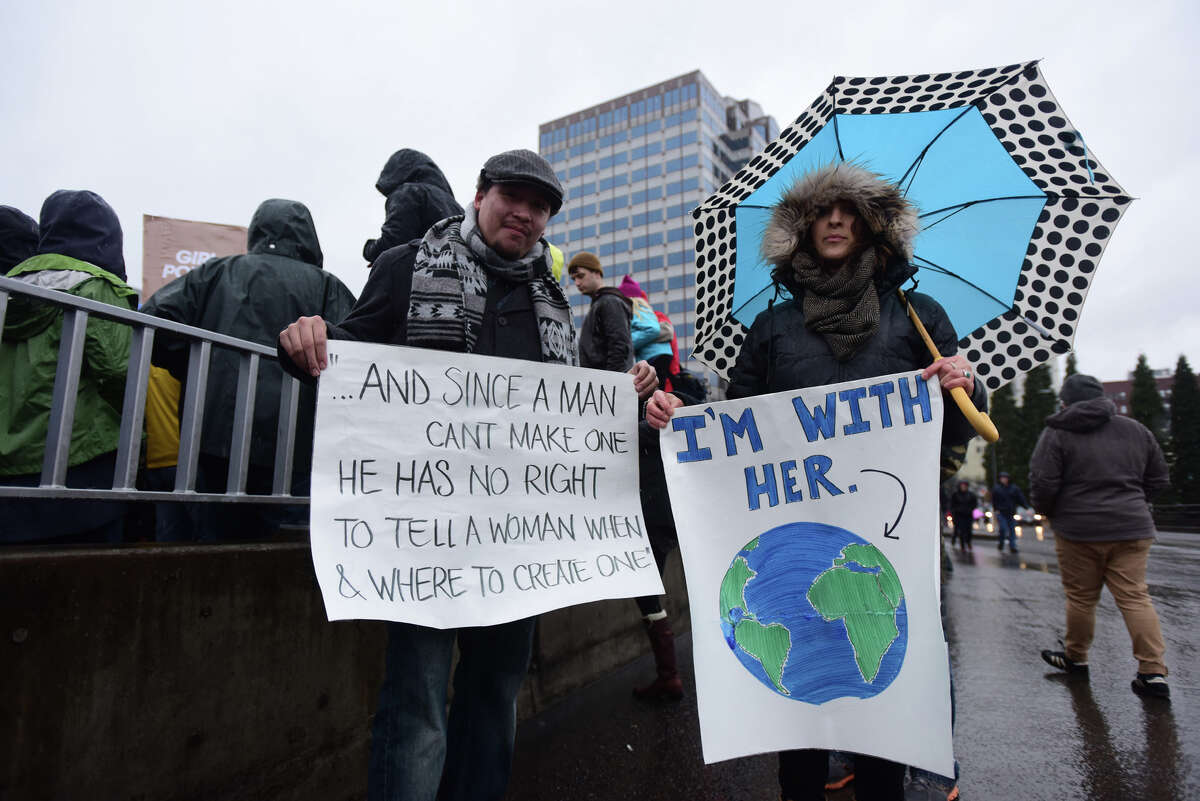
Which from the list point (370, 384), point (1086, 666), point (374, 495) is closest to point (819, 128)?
point (370, 384)

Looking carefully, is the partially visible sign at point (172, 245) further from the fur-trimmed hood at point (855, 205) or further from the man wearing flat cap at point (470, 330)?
the fur-trimmed hood at point (855, 205)

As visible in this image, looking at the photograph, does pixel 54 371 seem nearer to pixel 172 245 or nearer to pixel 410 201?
pixel 410 201

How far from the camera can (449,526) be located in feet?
6.13

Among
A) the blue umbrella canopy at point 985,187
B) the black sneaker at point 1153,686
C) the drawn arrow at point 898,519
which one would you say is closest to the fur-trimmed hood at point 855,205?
the blue umbrella canopy at point 985,187

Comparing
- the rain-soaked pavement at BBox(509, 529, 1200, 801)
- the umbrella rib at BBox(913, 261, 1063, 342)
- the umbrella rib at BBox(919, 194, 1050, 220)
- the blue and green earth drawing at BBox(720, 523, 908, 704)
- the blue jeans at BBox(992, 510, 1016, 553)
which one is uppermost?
the umbrella rib at BBox(919, 194, 1050, 220)

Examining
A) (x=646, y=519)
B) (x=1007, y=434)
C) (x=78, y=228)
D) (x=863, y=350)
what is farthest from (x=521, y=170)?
(x=1007, y=434)

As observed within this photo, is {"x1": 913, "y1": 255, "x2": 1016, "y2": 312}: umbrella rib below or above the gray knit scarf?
above

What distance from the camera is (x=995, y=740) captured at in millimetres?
3166

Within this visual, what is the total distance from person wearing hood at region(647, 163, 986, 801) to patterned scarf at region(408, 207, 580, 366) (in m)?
0.53

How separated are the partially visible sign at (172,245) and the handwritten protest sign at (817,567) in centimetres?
602

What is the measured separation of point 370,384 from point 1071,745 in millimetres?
3492

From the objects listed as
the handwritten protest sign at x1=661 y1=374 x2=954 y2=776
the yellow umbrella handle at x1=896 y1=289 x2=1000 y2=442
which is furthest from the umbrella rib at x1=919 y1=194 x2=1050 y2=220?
the handwritten protest sign at x1=661 y1=374 x2=954 y2=776

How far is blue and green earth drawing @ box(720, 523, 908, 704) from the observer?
181 cm

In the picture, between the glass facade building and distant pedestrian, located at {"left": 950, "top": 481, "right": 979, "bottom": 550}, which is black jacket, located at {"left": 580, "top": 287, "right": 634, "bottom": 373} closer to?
distant pedestrian, located at {"left": 950, "top": 481, "right": 979, "bottom": 550}
